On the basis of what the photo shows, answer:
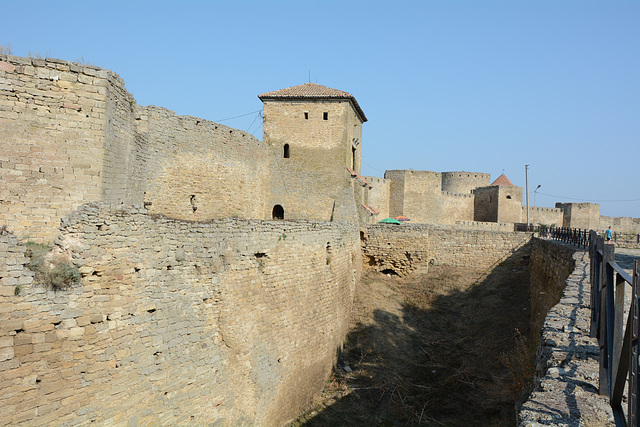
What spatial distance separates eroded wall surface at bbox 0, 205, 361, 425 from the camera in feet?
18.9

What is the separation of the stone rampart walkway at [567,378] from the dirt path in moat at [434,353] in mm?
2134

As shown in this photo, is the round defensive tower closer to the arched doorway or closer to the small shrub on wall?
the arched doorway

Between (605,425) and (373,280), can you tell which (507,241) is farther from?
(605,425)

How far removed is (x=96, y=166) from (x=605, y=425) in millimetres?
7562

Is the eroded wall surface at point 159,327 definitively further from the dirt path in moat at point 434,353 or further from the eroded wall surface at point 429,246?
the eroded wall surface at point 429,246

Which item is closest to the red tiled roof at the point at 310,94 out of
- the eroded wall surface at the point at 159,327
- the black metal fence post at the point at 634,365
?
the eroded wall surface at the point at 159,327

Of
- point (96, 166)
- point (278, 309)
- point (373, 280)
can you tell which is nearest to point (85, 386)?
point (96, 166)

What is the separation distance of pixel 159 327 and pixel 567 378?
19.0ft

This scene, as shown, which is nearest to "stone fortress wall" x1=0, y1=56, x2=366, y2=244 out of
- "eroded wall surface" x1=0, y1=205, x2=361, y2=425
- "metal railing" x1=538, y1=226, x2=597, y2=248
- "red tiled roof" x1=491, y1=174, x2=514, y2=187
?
"eroded wall surface" x1=0, y1=205, x2=361, y2=425

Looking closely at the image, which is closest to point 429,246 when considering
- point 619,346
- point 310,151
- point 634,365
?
point 310,151

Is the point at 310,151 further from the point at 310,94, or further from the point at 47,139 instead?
the point at 47,139

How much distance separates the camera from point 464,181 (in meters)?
45.8

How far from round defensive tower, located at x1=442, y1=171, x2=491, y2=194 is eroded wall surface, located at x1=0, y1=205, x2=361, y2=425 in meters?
36.3

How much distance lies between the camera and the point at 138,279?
284 inches
